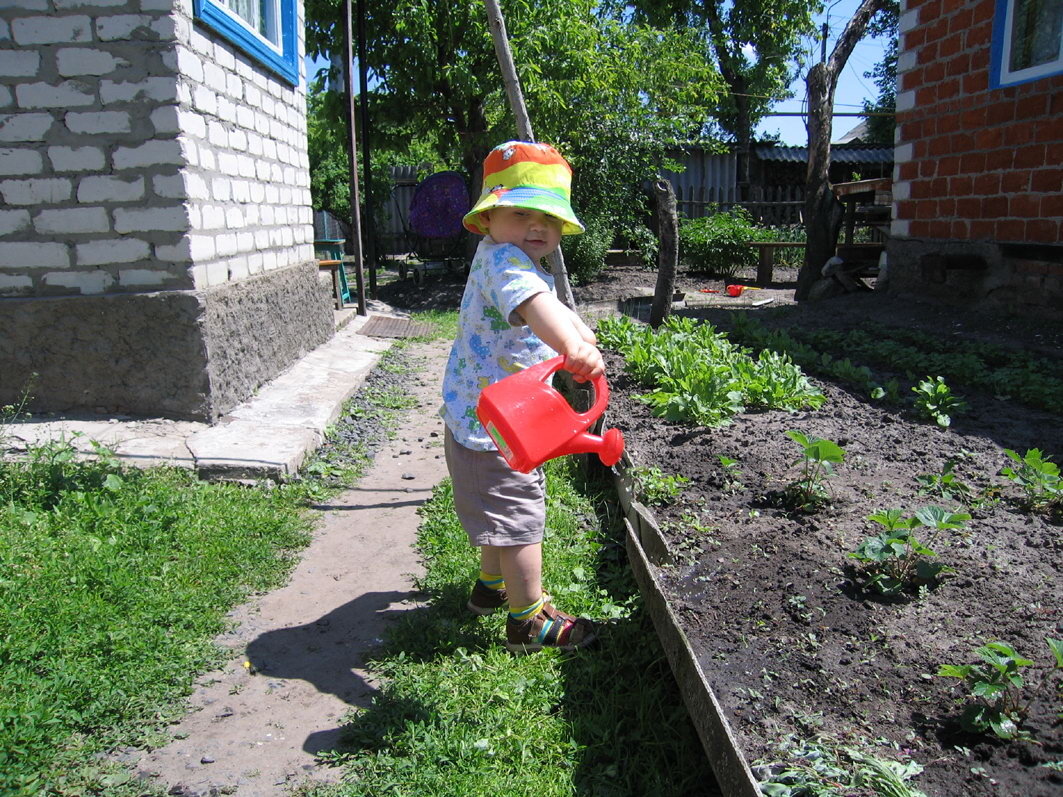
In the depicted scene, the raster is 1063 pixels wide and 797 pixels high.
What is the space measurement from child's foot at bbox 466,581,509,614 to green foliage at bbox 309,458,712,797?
0.04 meters

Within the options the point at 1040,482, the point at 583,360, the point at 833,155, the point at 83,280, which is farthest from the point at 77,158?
the point at 833,155

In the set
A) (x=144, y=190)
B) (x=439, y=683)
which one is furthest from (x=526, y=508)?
(x=144, y=190)

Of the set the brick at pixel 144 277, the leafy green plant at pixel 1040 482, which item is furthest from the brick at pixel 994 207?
the brick at pixel 144 277

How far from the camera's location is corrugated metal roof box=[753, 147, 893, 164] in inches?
941

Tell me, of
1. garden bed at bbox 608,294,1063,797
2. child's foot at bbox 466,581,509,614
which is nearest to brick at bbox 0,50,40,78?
garden bed at bbox 608,294,1063,797

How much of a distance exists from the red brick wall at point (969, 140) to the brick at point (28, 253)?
6898 mm

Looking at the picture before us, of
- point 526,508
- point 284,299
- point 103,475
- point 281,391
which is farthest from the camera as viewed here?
point 284,299

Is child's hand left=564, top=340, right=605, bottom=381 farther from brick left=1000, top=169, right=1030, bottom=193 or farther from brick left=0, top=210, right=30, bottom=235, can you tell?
brick left=1000, top=169, right=1030, bottom=193

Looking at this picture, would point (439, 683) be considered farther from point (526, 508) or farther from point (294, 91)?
point (294, 91)

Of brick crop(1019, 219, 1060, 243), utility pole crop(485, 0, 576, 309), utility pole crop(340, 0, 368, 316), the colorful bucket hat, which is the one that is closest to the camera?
the colorful bucket hat

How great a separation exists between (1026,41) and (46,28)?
6.92 metres

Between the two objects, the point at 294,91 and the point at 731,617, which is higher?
the point at 294,91

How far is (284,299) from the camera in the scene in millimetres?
6391

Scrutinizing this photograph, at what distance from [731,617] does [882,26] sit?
37.6 meters
